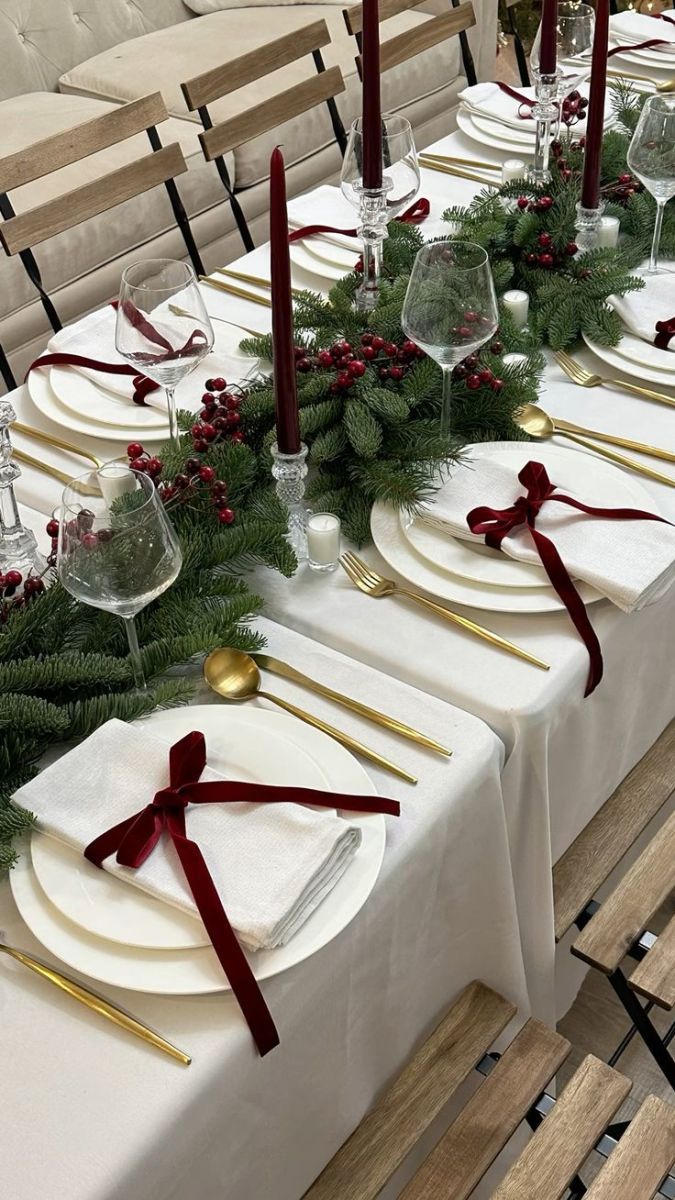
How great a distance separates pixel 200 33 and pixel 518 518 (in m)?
2.88

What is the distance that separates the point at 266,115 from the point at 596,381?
1004 millimetres

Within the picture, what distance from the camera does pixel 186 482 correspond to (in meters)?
1.19

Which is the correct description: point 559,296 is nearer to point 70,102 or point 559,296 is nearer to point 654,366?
point 654,366

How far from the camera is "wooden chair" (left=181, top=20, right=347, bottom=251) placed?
212 cm

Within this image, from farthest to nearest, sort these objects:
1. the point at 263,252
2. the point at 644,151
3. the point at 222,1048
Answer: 1. the point at 263,252
2. the point at 644,151
3. the point at 222,1048

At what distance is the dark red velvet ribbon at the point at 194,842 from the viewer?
31.5 inches

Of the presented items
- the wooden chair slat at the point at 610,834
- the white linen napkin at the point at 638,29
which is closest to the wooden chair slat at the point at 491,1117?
the wooden chair slat at the point at 610,834

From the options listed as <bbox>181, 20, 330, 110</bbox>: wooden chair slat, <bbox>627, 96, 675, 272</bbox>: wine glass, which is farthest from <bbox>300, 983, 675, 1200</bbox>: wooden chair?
<bbox>181, 20, 330, 110</bbox>: wooden chair slat

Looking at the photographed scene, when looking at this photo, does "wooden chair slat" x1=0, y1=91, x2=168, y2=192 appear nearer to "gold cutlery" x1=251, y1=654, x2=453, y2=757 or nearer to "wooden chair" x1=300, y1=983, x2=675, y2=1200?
"gold cutlery" x1=251, y1=654, x2=453, y2=757

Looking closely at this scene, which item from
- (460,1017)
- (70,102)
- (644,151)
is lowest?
(460,1017)

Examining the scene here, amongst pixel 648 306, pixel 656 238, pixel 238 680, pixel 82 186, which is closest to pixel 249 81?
pixel 82 186

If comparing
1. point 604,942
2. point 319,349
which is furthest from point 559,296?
point 604,942

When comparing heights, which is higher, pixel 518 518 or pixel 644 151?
pixel 644 151

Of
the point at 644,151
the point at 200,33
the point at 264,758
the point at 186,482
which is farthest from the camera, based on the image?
the point at 200,33
